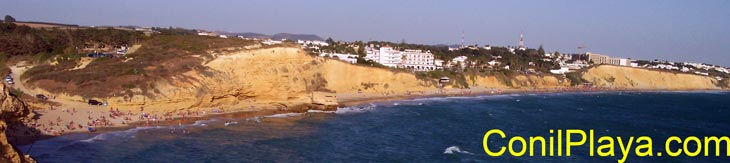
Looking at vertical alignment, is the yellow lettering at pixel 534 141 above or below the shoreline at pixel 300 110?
below

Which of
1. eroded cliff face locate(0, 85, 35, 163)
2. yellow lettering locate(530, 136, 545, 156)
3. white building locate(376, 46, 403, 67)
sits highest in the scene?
white building locate(376, 46, 403, 67)

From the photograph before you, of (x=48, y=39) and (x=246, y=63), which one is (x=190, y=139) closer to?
(x=246, y=63)

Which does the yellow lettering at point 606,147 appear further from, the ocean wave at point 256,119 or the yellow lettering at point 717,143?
the ocean wave at point 256,119

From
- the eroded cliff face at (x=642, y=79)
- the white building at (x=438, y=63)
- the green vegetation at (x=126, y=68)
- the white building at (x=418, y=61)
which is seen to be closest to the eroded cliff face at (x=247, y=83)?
the green vegetation at (x=126, y=68)

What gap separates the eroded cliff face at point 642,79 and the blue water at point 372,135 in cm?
4737

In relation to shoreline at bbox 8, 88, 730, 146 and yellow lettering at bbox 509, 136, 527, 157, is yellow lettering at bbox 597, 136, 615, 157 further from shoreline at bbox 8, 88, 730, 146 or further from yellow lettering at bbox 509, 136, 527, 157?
shoreline at bbox 8, 88, 730, 146

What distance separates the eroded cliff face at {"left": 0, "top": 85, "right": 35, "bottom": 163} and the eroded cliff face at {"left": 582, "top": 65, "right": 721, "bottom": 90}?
3693 inches

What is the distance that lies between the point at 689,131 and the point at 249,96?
3076 cm

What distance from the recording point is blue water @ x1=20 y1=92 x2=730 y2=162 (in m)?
25.6

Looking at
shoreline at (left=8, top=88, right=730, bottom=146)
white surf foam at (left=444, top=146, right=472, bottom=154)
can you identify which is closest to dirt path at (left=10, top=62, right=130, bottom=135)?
shoreline at (left=8, top=88, right=730, bottom=146)

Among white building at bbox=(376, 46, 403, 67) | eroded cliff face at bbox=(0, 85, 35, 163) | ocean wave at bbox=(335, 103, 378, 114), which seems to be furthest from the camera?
white building at bbox=(376, 46, 403, 67)

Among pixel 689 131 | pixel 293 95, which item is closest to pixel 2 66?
pixel 293 95

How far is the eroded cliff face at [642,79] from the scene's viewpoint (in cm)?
10076

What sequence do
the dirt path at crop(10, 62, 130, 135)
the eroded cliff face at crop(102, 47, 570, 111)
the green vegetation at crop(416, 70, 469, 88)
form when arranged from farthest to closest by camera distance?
the green vegetation at crop(416, 70, 469, 88), the eroded cliff face at crop(102, 47, 570, 111), the dirt path at crop(10, 62, 130, 135)
